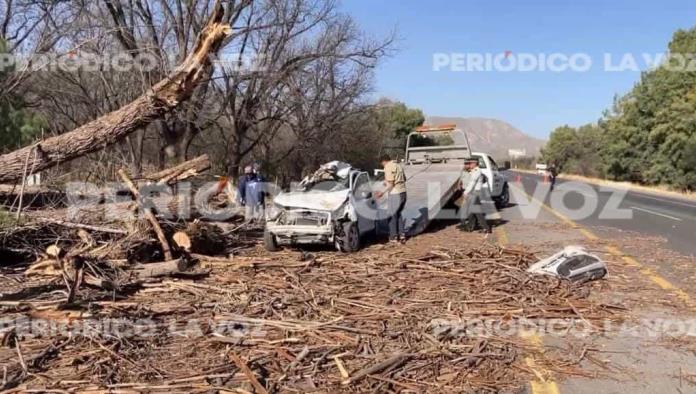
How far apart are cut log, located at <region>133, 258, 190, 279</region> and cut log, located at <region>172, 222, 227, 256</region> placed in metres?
0.97

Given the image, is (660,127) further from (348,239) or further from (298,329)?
(298,329)

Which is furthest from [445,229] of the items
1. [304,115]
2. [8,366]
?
[304,115]

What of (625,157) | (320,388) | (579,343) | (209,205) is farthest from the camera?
(625,157)

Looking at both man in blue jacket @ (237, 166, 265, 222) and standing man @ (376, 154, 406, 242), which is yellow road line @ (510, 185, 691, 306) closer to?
standing man @ (376, 154, 406, 242)

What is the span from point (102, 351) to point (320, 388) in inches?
80.0

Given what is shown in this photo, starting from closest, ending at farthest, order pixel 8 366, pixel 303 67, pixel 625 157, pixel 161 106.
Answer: pixel 8 366
pixel 161 106
pixel 303 67
pixel 625 157

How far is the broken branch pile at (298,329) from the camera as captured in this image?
4765 mm

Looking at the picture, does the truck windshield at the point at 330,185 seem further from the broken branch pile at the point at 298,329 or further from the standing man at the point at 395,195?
the broken branch pile at the point at 298,329

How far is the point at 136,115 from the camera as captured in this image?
8.43m

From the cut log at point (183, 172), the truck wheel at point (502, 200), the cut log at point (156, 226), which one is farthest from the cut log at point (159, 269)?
the truck wheel at point (502, 200)

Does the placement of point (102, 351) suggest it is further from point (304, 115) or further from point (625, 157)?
point (625, 157)

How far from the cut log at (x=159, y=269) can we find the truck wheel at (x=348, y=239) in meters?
3.32

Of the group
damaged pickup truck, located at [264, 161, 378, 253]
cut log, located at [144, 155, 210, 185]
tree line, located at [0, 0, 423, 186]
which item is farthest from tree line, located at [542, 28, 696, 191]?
cut log, located at [144, 155, 210, 185]

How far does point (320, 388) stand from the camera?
15.1ft
